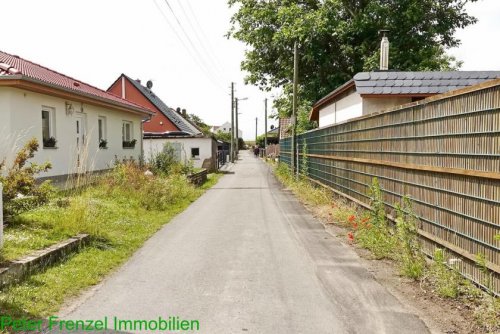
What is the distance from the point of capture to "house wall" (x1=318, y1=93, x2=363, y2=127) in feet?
44.3

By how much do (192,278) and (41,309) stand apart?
172 centimetres

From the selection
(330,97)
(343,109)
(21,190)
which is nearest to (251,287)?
(21,190)

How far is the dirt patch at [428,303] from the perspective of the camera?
152 inches

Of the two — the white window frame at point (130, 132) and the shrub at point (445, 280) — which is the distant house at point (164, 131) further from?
the shrub at point (445, 280)

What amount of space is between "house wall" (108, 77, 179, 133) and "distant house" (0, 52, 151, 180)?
14.2 meters

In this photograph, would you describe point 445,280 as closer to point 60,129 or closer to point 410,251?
point 410,251

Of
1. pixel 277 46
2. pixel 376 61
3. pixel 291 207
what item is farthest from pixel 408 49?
pixel 291 207

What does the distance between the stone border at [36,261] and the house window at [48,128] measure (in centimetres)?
700

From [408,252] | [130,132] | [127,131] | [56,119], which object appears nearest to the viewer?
[408,252]

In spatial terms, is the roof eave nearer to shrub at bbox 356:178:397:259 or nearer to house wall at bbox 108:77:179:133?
shrub at bbox 356:178:397:259

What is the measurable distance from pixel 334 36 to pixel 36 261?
2527cm

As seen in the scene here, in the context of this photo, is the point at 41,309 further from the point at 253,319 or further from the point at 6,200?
the point at 6,200

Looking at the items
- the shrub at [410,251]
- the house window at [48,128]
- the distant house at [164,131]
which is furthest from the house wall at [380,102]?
the distant house at [164,131]

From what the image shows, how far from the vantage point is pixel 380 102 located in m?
12.9
